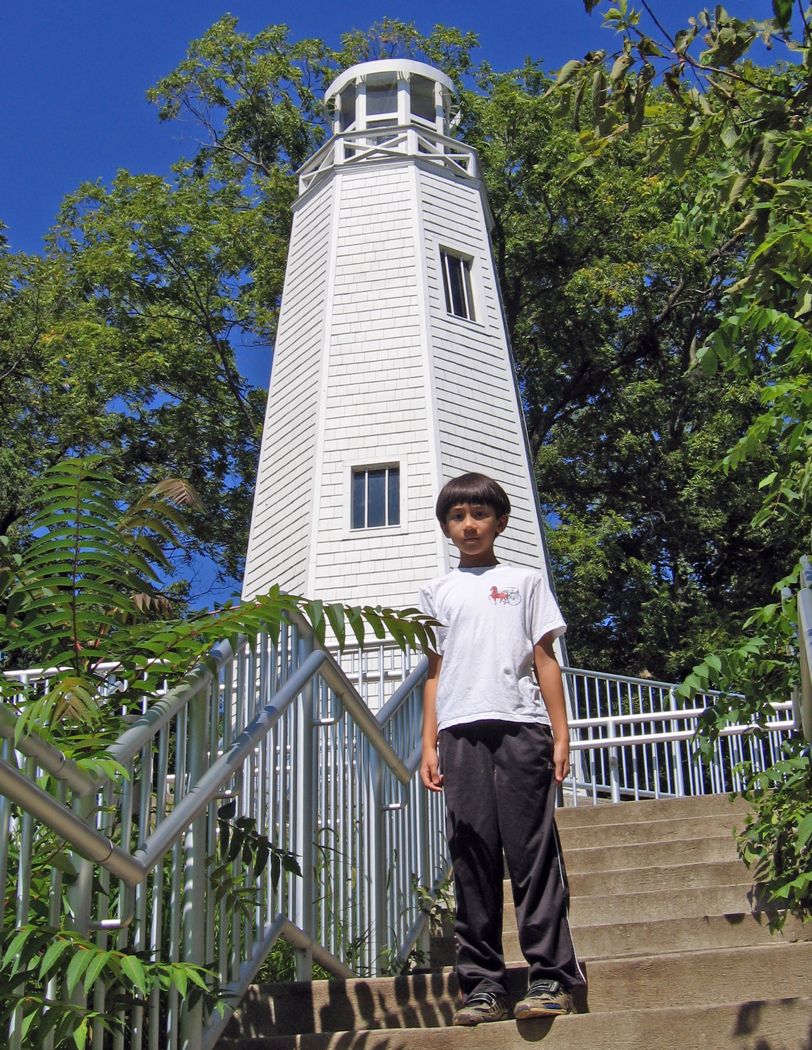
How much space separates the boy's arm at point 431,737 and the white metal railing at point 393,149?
13.6 meters

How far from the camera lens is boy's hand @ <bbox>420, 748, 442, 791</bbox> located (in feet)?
13.8

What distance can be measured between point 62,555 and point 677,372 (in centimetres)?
1972

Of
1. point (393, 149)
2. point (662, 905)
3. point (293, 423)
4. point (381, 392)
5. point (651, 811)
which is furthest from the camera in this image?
point (393, 149)

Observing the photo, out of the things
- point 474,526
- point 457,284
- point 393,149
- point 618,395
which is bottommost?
point 474,526

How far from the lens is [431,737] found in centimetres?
427

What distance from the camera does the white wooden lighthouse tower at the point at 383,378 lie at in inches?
553

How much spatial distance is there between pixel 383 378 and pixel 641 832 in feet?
29.6

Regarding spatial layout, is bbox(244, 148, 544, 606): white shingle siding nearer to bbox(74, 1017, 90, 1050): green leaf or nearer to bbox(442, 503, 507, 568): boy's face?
bbox(442, 503, 507, 568): boy's face

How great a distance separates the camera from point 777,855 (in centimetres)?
502

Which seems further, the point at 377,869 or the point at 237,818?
the point at 377,869

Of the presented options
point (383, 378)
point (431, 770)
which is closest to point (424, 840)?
point (431, 770)

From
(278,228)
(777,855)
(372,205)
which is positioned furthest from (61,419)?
(777,855)

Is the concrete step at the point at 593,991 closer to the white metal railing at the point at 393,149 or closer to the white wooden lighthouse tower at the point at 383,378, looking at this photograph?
the white wooden lighthouse tower at the point at 383,378

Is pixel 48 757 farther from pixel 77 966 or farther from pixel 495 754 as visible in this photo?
pixel 495 754
